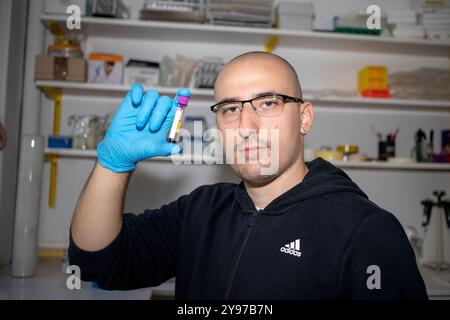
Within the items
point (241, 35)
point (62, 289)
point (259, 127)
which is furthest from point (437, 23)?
point (62, 289)

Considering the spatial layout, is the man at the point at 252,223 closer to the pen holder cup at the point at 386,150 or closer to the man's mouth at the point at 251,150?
the man's mouth at the point at 251,150

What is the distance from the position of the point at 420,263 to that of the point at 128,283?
69.0 inches

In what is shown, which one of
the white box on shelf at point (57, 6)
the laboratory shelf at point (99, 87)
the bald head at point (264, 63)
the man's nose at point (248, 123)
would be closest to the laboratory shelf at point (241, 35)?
the white box on shelf at point (57, 6)

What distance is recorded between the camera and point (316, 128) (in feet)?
7.60

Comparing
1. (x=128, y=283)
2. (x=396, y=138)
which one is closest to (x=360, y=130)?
(x=396, y=138)

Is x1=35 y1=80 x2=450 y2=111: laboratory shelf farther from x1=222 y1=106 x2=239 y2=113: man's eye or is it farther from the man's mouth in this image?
the man's mouth

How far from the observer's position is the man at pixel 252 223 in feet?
2.92

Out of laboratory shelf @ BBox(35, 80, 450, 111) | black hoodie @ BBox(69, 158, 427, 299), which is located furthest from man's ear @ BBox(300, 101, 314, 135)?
laboratory shelf @ BBox(35, 80, 450, 111)

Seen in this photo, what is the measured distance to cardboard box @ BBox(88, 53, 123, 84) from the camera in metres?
2.05

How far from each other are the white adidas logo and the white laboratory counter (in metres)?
0.83

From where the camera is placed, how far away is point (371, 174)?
233 cm

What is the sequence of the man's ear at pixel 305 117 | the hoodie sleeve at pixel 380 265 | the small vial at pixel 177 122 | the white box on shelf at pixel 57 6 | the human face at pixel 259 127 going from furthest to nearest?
1. the white box on shelf at pixel 57 6
2. the man's ear at pixel 305 117
3. the human face at pixel 259 127
4. the small vial at pixel 177 122
5. the hoodie sleeve at pixel 380 265

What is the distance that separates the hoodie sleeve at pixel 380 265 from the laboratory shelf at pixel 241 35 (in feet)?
4.61
